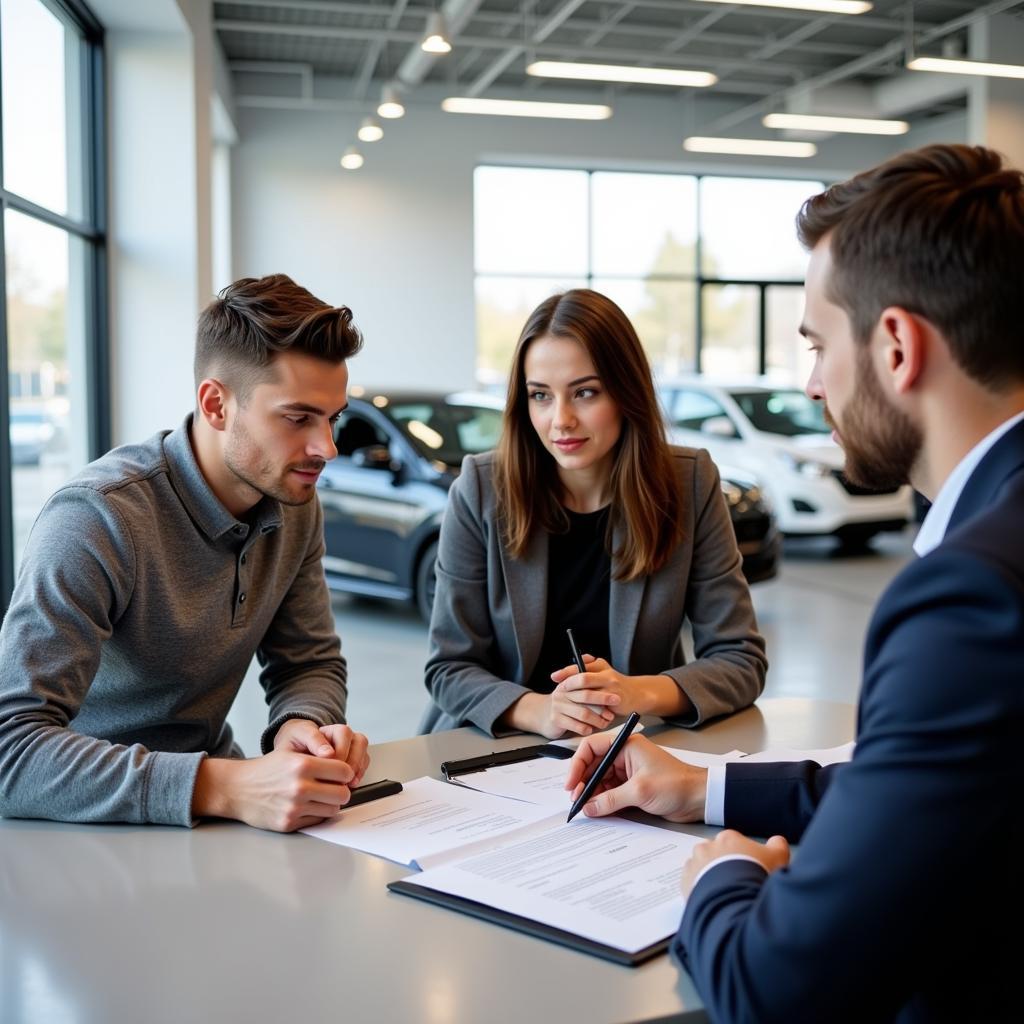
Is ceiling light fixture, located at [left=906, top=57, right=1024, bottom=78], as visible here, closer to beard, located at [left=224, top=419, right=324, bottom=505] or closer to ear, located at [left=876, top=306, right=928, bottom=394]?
beard, located at [left=224, top=419, right=324, bottom=505]

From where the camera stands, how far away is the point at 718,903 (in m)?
1.04

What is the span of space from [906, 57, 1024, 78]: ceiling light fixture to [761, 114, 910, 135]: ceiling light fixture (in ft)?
6.66

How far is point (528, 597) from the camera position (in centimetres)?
225

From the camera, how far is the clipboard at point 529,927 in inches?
42.9

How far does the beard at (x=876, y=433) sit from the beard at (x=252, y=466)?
103 cm

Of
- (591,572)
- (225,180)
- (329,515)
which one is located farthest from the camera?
(225,180)

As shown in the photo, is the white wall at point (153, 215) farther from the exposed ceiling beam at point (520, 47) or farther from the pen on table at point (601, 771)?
the pen on table at point (601, 771)

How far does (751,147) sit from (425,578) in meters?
7.50

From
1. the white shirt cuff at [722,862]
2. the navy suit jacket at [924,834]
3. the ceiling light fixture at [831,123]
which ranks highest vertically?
the ceiling light fixture at [831,123]

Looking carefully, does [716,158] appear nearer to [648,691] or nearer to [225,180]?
[225,180]

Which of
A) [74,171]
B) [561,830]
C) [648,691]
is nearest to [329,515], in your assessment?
[74,171]

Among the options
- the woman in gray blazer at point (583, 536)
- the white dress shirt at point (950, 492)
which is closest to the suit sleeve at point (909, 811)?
the white dress shirt at point (950, 492)

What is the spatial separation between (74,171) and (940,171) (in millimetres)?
5019

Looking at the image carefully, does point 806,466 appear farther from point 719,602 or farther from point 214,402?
point 214,402
